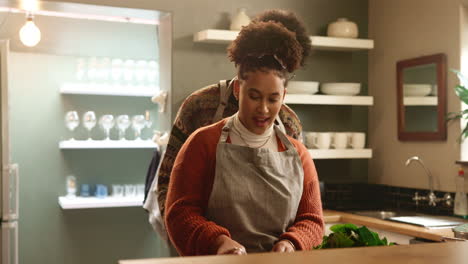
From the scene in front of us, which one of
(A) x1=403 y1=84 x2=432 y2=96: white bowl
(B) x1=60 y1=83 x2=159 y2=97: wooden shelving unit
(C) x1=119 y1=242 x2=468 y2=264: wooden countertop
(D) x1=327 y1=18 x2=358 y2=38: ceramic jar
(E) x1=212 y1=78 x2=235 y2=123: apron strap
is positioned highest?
(D) x1=327 y1=18 x2=358 y2=38: ceramic jar

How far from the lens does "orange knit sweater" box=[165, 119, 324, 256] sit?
182cm

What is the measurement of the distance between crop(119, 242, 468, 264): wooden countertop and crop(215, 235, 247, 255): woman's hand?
2.85 ft

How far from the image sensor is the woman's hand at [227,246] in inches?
66.5

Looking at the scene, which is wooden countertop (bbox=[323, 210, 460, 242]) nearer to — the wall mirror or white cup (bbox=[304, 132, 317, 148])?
white cup (bbox=[304, 132, 317, 148])

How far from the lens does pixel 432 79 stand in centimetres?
400

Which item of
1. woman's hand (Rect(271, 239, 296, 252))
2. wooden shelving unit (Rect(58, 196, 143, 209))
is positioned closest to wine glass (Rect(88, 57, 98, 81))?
wooden shelving unit (Rect(58, 196, 143, 209))

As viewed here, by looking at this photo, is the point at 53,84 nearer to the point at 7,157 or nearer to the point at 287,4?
the point at 7,157

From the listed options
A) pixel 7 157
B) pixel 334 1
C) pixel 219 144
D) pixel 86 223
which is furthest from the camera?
pixel 86 223

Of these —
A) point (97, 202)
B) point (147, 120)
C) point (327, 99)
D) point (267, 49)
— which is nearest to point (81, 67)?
point (147, 120)

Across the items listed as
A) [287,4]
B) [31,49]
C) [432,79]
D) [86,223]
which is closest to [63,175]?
[86,223]

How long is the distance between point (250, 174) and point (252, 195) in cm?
7

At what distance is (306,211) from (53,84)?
403 centimetres

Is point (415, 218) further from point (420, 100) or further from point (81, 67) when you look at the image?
point (81, 67)

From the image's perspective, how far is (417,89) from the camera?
413 cm
